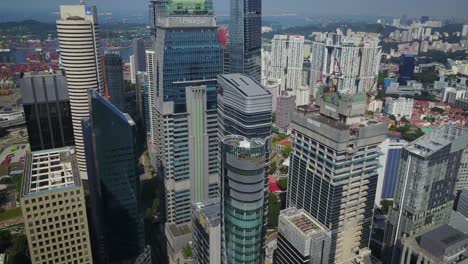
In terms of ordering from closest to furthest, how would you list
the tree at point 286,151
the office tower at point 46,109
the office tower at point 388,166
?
the office tower at point 46,109 < the office tower at point 388,166 < the tree at point 286,151

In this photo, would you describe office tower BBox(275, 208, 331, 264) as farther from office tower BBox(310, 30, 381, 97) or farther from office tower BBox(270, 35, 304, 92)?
office tower BBox(270, 35, 304, 92)

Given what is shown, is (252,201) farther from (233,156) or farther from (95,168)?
(95,168)

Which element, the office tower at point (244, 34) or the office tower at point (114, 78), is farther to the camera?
the office tower at point (114, 78)

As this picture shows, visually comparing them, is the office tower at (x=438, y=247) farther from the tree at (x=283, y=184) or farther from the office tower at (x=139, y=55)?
the office tower at (x=139, y=55)

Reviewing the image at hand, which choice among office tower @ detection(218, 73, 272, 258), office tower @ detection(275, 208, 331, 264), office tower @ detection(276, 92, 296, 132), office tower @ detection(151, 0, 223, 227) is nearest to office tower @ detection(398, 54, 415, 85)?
office tower @ detection(276, 92, 296, 132)

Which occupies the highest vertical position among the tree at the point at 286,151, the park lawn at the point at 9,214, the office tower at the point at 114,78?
the office tower at the point at 114,78

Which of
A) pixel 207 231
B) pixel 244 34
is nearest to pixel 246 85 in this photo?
pixel 207 231

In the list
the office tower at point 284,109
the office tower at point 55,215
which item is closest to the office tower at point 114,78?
the office tower at point 284,109
